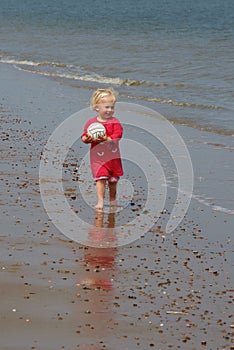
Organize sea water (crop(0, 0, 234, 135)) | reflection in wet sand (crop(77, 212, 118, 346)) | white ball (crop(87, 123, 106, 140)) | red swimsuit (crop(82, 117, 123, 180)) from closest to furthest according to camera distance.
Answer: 1. reflection in wet sand (crop(77, 212, 118, 346))
2. white ball (crop(87, 123, 106, 140))
3. red swimsuit (crop(82, 117, 123, 180))
4. sea water (crop(0, 0, 234, 135))

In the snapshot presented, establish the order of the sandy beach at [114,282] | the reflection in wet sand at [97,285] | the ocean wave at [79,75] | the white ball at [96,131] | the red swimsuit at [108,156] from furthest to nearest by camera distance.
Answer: the ocean wave at [79,75] < the red swimsuit at [108,156] < the white ball at [96,131] < the reflection in wet sand at [97,285] < the sandy beach at [114,282]

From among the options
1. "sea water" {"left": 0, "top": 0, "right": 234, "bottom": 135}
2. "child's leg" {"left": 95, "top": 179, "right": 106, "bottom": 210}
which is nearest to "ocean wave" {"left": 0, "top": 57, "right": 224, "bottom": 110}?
"sea water" {"left": 0, "top": 0, "right": 234, "bottom": 135}

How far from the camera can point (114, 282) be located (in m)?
5.83

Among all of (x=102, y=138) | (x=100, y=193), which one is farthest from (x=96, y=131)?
(x=100, y=193)

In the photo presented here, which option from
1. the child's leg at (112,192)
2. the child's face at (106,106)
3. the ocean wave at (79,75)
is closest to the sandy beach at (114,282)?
the child's leg at (112,192)

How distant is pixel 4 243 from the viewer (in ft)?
21.3

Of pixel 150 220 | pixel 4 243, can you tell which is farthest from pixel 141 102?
pixel 4 243

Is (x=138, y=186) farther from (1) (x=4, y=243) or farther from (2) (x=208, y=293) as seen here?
(2) (x=208, y=293)

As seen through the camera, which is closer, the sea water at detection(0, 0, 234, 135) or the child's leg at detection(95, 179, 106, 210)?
the child's leg at detection(95, 179, 106, 210)

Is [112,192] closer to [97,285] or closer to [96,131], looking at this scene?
[96,131]

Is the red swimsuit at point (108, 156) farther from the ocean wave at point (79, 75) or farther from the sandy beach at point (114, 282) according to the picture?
the ocean wave at point (79, 75)

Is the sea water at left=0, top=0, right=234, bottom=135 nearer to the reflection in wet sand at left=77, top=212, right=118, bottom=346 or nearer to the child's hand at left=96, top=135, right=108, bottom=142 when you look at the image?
the child's hand at left=96, top=135, right=108, bottom=142

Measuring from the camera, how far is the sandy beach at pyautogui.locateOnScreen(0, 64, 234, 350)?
4902 mm

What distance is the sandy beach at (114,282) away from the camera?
16.1 ft
